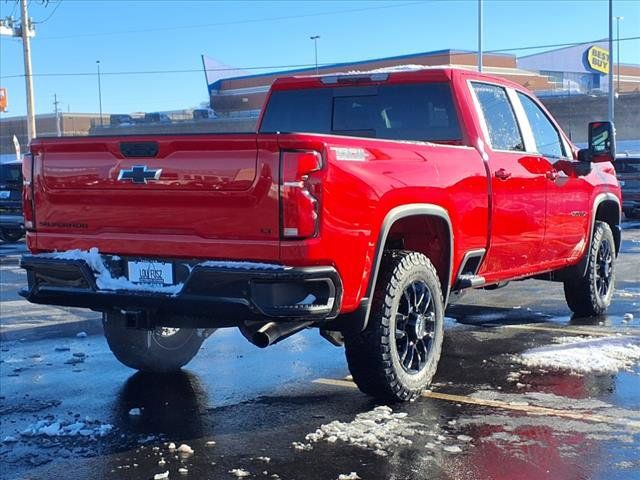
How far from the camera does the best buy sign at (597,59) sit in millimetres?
63119

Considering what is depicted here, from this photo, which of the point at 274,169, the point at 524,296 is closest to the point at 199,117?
the point at 524,296

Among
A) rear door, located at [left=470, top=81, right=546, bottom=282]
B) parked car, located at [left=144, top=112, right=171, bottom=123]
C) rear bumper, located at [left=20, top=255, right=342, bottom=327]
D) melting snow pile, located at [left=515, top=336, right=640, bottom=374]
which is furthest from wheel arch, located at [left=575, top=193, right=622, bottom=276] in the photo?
parked car, located at [left=144, top=112, right=171, bottom=123]

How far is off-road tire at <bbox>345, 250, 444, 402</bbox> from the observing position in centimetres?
484

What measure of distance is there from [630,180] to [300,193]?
17.3m

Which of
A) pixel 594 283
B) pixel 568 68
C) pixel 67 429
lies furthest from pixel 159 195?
Answer: pixel 568 68

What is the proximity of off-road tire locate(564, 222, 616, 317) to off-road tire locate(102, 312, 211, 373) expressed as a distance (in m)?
3.68

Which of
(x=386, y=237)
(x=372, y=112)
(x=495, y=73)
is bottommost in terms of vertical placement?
(x=386, y=237)

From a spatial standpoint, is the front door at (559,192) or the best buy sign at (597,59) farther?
the best buy sign at (597,59)

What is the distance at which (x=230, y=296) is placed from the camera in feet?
14.0

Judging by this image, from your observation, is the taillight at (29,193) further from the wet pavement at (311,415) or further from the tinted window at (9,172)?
the tinted window at (9,172)

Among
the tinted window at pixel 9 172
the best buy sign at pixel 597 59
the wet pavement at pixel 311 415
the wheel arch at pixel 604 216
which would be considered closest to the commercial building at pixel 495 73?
the best buy sign at pixel 597 59

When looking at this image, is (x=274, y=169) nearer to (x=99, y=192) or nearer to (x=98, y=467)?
(x=99, y=192)

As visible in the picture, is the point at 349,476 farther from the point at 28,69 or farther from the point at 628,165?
the point at 28,69

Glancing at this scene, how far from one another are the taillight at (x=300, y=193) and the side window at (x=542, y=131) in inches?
125
